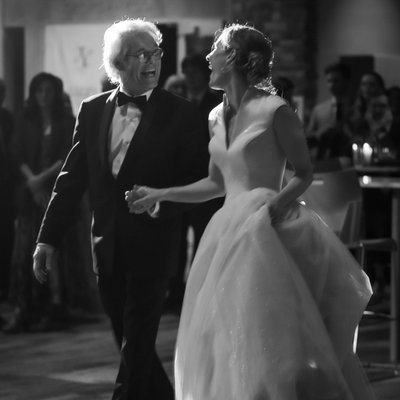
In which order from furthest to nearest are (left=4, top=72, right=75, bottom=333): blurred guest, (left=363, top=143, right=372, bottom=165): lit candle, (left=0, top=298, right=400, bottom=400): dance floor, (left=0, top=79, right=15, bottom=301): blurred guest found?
(left=363, top=143, right=372, bottom=165): lit candle < (left=0, top=79, right=15, bottom=301): blurred guest < (left=4, top=72, right=75, bottom=333): blurred guest < (left=0, top=298, right=400, bottom=400): dance floor

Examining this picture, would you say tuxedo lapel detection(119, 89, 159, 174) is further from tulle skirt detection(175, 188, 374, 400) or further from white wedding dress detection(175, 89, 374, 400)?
tulle skirt detection(175, 188, 374, 400)

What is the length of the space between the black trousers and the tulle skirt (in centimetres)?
29

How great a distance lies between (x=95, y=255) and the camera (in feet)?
14.5

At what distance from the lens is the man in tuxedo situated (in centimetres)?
438

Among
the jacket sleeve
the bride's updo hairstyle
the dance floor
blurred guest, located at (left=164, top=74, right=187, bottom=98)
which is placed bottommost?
the dance floor

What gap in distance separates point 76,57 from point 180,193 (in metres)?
4.30

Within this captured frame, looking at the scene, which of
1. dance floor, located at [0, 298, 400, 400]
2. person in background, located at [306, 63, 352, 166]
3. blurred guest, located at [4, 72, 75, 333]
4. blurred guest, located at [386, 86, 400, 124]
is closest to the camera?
dance floor, located at [0, 298, 400, 400]

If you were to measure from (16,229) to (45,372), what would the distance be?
1.79m

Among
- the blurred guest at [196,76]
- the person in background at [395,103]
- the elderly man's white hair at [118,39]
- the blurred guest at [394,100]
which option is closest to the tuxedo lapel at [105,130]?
the elderly man's white hair at [118,39]

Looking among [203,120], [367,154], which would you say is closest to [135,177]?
[203,120]

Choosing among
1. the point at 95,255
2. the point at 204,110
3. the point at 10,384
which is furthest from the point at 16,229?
the point at 95,255

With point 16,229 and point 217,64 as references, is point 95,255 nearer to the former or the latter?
point 217,64

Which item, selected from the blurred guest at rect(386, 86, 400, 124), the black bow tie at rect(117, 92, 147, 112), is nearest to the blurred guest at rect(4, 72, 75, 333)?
the blurred guest at rect(386, 86, 400, 124)

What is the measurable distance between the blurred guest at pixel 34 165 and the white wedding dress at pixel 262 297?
347 centimetres
